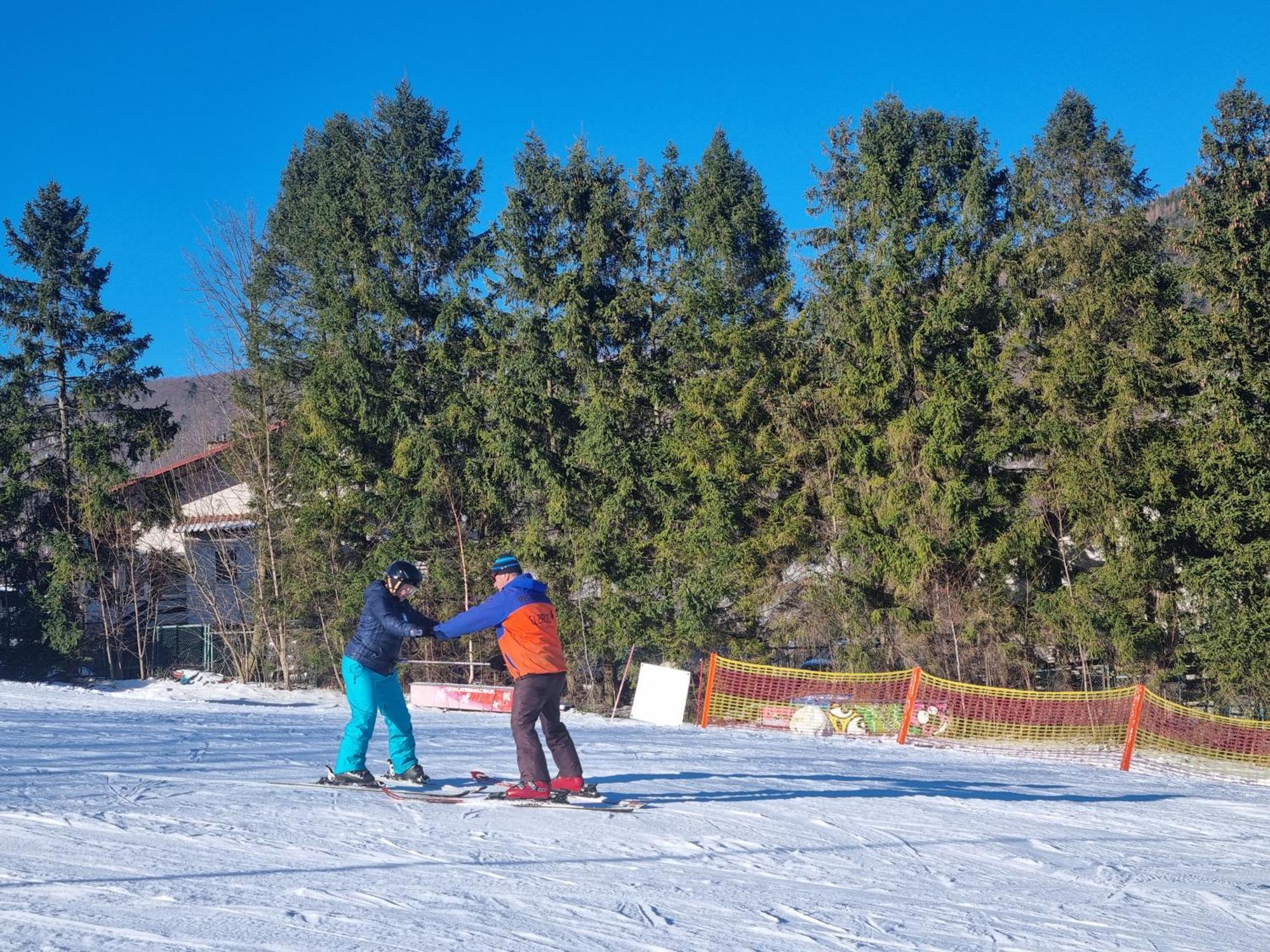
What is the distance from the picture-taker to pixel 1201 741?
56.1ft

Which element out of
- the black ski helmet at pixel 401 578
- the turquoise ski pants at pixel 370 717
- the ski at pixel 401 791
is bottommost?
the ski at pixel 401 791

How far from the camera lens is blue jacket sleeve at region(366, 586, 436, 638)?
789 cm

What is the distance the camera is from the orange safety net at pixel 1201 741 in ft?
54.0

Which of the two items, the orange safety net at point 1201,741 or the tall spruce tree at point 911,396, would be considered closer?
the orange safety net at point 1201,741

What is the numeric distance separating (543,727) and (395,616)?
127cm

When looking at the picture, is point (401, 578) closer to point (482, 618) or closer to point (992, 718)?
point (482, 618)

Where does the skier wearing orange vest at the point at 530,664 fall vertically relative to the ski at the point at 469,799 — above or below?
above

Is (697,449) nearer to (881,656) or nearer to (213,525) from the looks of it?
(881,656)

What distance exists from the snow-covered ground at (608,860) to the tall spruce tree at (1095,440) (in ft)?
23.8

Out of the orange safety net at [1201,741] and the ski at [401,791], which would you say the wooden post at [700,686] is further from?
the ski at [401,791]

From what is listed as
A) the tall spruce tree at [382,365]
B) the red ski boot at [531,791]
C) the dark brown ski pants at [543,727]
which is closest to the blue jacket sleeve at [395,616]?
the dark brown ski pants at [543,727]

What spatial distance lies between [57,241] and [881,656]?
21.7 meters

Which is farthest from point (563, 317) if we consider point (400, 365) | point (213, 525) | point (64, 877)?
point (64, 877)

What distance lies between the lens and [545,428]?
23.2 m
